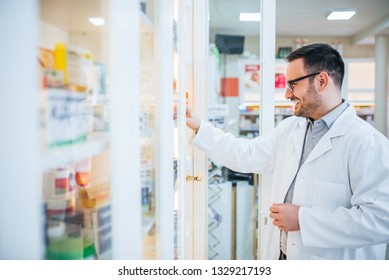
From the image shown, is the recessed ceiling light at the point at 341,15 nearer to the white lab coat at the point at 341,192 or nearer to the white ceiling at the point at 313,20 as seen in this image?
the white ceiling at the point at 313,20

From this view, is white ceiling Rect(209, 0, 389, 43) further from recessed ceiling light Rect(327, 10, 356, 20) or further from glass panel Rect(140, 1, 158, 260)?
glass panel Rect(140, 1, 158, 260)

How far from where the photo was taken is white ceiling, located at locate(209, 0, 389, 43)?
3058mm

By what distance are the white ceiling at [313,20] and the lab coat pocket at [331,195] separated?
A: 1.47 meters

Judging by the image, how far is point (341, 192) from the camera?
137 centimetres

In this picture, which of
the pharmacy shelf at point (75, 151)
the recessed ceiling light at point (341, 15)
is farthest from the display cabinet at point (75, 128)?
the recessed ceiling light at point (341, 15)

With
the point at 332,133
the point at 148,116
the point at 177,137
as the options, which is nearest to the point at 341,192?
the point at 332,133

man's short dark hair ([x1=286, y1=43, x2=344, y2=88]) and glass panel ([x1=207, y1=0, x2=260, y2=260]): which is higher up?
man's short dark hair ([x1=286, y1=43, x2=344, y2=88])

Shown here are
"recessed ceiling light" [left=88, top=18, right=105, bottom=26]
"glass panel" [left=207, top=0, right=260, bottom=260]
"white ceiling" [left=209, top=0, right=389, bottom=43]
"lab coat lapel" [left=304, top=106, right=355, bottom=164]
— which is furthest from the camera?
"white ceiling" [left=209, top=0, right=389, bottom=43]

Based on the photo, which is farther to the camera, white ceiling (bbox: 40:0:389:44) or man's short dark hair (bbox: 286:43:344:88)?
man's short dark hair (bbox: 286:43:344:88)

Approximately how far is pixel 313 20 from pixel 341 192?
10.6 feet

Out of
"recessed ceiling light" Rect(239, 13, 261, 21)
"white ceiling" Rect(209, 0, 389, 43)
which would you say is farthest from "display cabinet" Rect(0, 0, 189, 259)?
"white ceiling" Rect(209, 0, 389, 43)

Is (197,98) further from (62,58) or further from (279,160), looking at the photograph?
(62,58)

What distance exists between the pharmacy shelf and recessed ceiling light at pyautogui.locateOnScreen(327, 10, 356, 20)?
373cm
